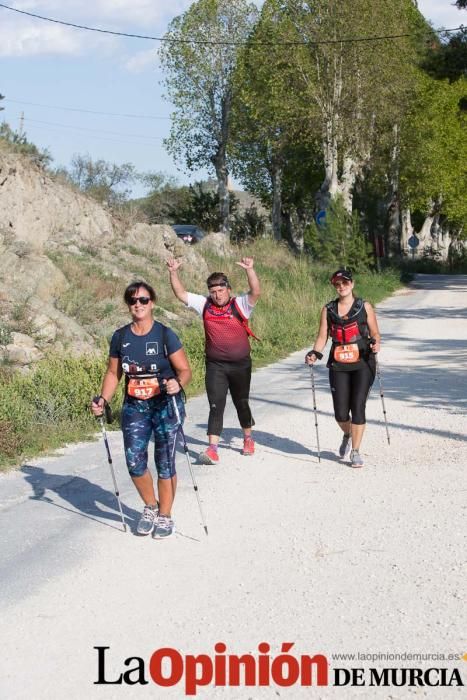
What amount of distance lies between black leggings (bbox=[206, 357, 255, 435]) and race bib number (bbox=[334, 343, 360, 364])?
98 cm

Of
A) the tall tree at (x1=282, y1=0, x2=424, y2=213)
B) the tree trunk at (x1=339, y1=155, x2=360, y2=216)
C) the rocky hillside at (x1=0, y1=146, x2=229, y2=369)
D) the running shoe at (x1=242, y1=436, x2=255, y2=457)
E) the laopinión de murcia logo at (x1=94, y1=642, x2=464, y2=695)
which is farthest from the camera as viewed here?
the tree trunk at (x1=339, y1=155, x2=360, y2=216)

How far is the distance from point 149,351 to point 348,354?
2936 mm

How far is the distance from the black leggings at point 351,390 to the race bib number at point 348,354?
0.38 ft

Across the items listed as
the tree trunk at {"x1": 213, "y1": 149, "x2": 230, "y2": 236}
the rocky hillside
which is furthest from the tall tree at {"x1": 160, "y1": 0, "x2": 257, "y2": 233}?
the rocky hillside

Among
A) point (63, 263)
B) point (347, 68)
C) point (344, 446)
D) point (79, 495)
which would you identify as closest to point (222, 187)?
point (347, 68)

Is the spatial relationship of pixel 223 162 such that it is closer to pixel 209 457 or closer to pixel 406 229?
pixel 406 229

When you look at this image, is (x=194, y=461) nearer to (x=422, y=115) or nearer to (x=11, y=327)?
(x=11, y=327)

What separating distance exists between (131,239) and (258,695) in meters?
24.9

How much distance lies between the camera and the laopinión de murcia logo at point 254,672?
15.7 feet

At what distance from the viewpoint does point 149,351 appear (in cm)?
725

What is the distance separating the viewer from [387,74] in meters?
44.3

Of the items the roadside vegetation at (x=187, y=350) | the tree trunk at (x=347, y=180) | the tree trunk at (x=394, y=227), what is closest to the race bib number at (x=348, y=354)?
the roadside vegetation at (x=187, y=350)

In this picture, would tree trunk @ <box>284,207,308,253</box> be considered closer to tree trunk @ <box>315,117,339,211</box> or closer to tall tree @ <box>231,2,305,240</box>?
tall tree @ <box>231,2,305,240</box>

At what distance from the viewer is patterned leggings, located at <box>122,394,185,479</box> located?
7.33m
